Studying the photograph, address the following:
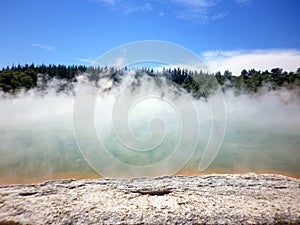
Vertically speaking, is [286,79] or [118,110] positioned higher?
[286,79]

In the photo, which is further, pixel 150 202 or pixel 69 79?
pixel 69 79

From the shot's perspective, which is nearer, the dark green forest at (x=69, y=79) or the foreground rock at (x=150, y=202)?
the foreground rock at (x=150, y=202)

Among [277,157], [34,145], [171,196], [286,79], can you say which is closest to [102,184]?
[171,196]

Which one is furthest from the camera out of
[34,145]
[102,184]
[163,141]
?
[34,145]

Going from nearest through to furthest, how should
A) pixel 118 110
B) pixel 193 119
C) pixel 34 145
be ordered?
pixel 118 110
pixel 193 119
pixel 34 145

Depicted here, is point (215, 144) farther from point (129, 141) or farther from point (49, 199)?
point (49, 199)

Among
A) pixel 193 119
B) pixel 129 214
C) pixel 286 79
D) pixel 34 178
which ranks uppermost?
pixel 286 79

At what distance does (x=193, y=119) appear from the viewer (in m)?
7.29

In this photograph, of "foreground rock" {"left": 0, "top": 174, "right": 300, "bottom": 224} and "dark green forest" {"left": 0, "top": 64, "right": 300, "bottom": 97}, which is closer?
"foreground rock" {"left": 0, "top": 174, "right": 300, "bottom": 224}

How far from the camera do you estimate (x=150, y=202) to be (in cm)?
434

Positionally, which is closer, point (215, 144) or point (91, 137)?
point (91, 137)

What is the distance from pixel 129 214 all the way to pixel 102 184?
4.08ft

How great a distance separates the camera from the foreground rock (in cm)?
388

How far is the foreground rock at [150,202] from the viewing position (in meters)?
3.88
